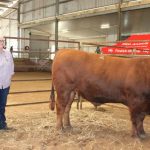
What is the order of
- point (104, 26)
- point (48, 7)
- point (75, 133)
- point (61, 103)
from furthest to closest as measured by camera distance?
point (48, 7) → point (104, 26) → point (61, 103) → point (75, 133)

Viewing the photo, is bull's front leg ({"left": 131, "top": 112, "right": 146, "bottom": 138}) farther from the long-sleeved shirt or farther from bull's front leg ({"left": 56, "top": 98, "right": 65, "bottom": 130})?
the long-sleeved shirt

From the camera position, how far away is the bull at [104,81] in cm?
346

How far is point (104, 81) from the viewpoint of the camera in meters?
3.61

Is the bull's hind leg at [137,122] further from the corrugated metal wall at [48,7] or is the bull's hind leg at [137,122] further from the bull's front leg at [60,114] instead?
the corrugated metal wall at [48,7]

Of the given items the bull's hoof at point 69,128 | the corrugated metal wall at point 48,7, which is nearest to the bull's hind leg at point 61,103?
the bull's hoof at point 69,128

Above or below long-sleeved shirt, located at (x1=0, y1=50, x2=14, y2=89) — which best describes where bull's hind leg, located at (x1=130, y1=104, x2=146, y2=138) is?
below

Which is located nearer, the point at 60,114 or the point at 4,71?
the point at 4,71

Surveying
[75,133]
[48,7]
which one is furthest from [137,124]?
[48,7]

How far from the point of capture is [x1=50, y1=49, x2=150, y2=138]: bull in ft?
11.3

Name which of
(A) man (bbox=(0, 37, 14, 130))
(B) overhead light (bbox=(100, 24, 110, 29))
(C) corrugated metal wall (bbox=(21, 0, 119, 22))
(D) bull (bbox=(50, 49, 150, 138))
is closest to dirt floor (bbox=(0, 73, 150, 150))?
(D) bull (bbox=(50, 49, 150, 138))

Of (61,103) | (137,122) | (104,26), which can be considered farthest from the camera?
(104,26)

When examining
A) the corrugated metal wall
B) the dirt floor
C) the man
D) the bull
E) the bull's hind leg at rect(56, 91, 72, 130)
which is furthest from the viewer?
the corrugated metal wall

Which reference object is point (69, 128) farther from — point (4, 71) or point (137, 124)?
point (4, 71)

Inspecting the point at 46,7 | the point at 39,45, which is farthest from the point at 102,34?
the point at 39,45
